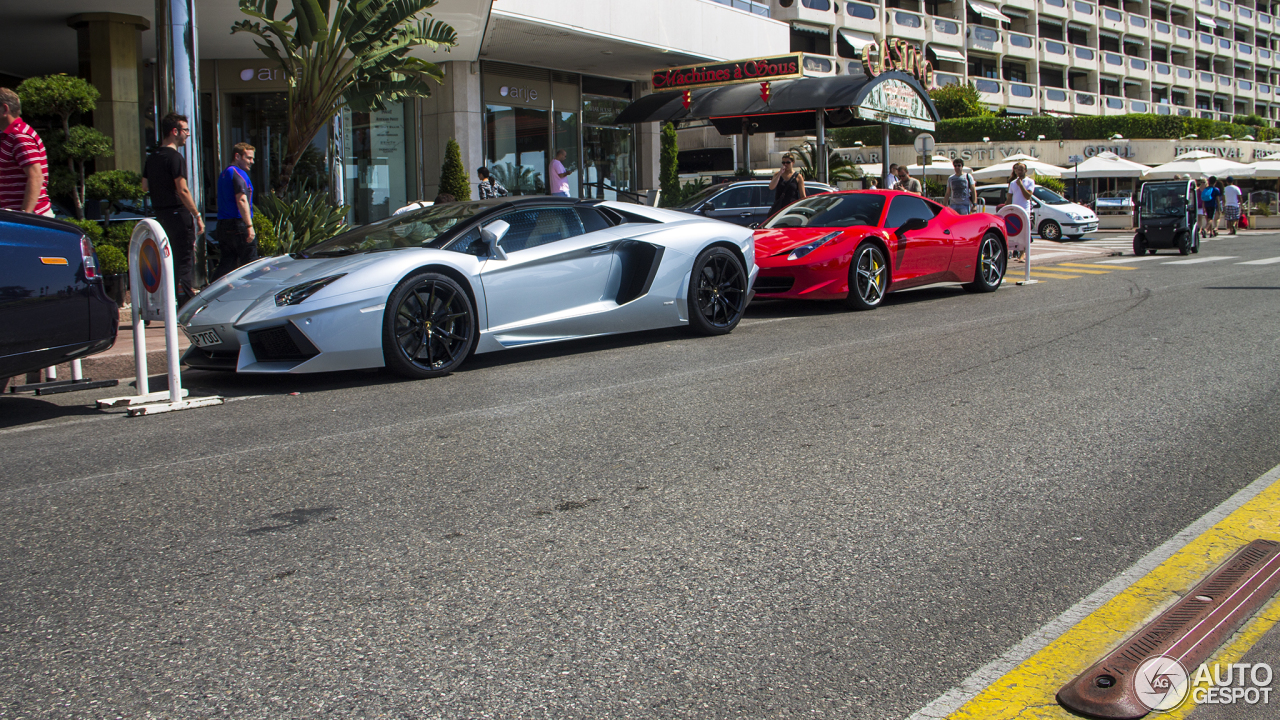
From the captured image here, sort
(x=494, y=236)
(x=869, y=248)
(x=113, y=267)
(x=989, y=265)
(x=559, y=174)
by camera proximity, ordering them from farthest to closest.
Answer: (x=559, y=174), (x=989, y=265), (x=869, y=248), (x=113, y=267), (x=494, y=236)

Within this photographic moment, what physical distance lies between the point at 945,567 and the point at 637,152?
2355 cm

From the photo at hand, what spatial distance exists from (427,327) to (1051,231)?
22.2 metres

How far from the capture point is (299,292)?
632 centimetres

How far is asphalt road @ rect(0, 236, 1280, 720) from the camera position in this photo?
2.44 m

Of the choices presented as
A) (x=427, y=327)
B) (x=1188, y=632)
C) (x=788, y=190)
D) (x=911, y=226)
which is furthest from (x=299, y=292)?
(x=788, y=190)

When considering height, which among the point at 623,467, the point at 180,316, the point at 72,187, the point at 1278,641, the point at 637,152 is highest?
the point at 637,152

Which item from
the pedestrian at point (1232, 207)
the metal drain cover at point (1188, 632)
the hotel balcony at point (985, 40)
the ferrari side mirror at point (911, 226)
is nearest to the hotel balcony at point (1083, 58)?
the hotel balcony at point (985, 40)

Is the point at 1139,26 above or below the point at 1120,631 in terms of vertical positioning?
→ above

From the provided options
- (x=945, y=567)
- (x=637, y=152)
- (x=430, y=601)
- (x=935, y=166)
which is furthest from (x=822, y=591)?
(x=935, y=166)

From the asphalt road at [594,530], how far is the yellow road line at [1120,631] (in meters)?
0.11

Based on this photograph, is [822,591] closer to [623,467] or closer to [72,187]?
[623,467]

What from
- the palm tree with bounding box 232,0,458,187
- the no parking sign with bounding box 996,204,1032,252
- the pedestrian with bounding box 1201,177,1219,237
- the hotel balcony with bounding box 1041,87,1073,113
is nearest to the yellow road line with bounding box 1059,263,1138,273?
the no parking sign with bounding box 996,204,1032,252

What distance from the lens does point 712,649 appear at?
101 inches

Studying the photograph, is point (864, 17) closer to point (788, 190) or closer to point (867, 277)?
point (788, 190)
